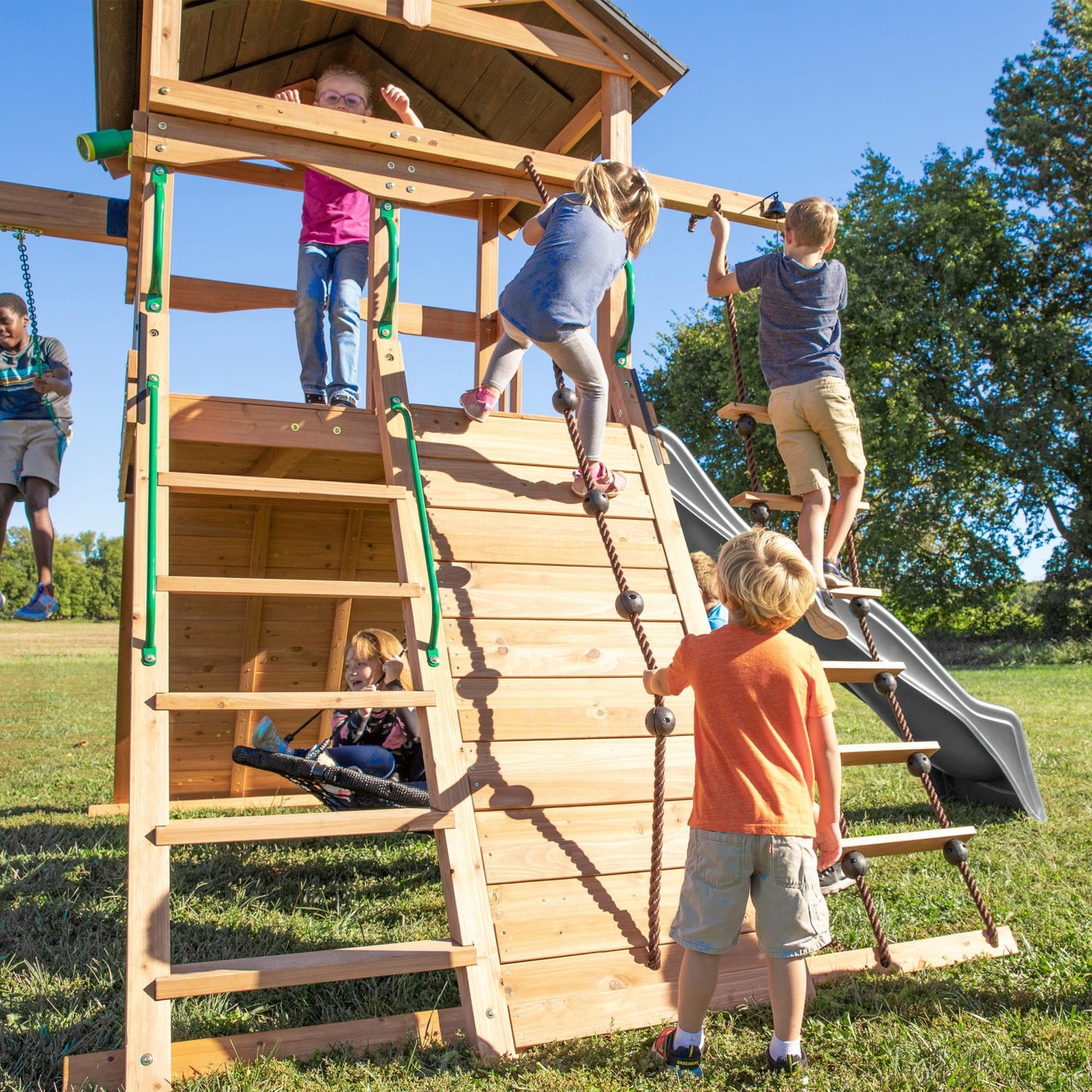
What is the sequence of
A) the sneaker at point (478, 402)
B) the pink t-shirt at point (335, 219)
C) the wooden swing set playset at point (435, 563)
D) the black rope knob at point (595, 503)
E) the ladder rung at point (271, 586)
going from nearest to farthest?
the wooden swing set playset at point (435, 563) → the ladder rung at point (271, 586) → the black rope knob at point (595, 503) → the sneaker at point (478, 402) → the pink t-shirt at point (335, 219)

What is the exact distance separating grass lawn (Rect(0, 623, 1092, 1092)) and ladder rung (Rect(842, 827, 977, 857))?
45 centimetres

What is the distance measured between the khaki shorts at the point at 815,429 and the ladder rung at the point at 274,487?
1781mm

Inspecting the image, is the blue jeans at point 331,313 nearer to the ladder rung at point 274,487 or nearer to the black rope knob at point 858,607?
the ladder rung at point 274,487

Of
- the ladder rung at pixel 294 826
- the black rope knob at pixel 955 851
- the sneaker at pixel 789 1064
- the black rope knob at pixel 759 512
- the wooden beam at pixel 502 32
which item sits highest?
the wooden beam at pixel 502 32

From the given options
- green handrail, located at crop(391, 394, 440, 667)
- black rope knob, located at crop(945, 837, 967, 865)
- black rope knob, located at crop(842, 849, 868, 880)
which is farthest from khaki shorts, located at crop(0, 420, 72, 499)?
black rope knob, located at crop(945, 837, 967, 865)

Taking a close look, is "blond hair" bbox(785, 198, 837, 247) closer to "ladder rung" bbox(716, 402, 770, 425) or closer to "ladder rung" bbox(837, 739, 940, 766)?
"ladder rung" bbox(716, 402, 770, 425)

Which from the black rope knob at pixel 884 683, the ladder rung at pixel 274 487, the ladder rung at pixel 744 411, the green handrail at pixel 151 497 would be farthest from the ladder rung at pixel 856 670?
the green handrail at pixel 151 497

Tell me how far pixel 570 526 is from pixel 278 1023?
228cm

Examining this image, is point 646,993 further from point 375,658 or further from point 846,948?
point 375,658

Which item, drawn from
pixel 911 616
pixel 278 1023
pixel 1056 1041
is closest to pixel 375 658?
pixel 278 1023

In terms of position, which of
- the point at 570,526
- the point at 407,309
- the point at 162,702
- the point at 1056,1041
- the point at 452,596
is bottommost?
the point at 1056,1041

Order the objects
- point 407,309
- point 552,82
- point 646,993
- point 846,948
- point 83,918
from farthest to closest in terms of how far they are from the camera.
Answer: point 552,82 < point 407,309 < point 83,918 < point 846,948 < point 646,993

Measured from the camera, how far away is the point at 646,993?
3.21 metres

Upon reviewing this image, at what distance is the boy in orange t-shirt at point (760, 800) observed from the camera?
9.23 ft
